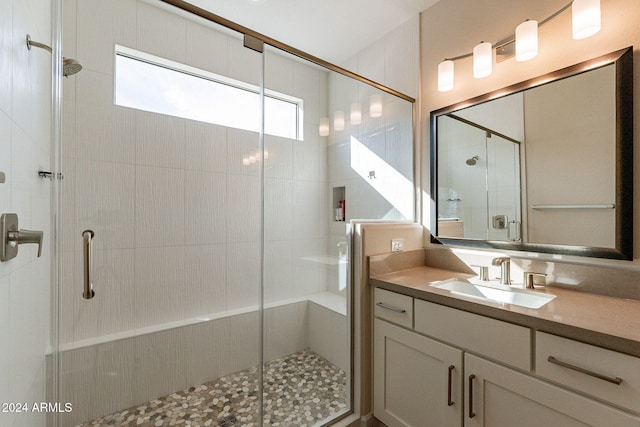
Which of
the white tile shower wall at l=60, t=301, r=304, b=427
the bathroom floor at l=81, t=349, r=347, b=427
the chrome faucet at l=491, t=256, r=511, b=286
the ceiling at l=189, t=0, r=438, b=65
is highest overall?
the ceiling at l=189, t=0, r=438, b=65

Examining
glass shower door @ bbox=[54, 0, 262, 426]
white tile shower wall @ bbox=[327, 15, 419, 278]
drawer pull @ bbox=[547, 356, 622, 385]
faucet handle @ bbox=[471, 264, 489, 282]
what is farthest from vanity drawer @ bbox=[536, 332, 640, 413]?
glass shower door @ bbox=[54, 0, 262, 426]

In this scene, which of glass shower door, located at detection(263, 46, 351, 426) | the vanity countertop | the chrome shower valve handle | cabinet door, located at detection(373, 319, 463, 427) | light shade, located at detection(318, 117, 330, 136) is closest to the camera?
the chrome shower valve handle

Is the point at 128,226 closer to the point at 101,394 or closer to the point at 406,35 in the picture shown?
the point at 101,394

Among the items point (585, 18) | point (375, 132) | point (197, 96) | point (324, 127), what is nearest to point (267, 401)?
point (324, 127)

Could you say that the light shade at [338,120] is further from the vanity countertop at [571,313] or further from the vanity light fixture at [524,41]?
the vanity countertop at [571,313]

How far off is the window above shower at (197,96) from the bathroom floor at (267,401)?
140 cm

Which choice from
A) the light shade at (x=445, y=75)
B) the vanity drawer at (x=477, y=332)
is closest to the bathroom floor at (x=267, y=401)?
the vanity drawer at (x=477, y=332)

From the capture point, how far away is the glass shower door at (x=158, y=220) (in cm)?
140

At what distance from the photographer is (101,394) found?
1.45 m

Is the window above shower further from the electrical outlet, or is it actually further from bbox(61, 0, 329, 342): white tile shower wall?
the electrical outlet

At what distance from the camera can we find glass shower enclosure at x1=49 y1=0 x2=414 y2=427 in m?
1.42

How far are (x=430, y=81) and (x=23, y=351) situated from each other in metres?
2.58

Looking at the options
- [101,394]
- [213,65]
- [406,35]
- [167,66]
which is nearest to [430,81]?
[406,35]

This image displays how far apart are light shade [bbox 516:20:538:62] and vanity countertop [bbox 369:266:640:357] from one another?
121 centimetres
